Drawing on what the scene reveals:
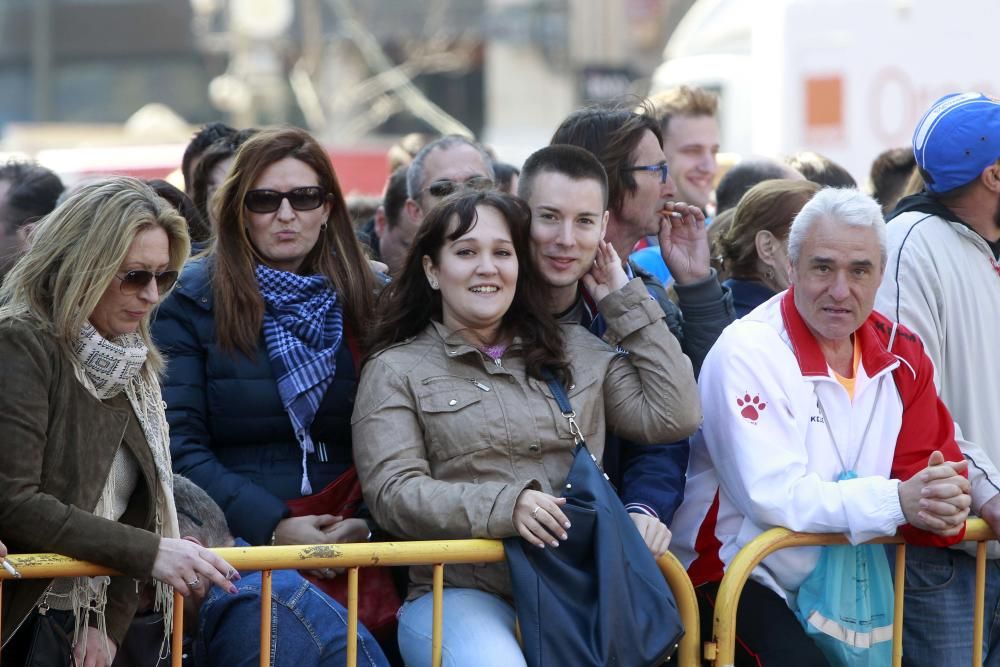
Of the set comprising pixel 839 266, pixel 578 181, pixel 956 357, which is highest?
pixel 578 181

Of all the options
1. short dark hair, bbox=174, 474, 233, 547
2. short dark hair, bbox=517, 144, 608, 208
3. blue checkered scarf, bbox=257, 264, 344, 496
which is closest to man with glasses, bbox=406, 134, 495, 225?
short dark hair, bbox=517, 144, 608, 208

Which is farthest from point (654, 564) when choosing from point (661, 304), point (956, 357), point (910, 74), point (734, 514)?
point (910, 74)

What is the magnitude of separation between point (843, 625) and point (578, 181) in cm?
164

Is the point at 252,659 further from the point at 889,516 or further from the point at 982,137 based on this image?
the point at 982,137

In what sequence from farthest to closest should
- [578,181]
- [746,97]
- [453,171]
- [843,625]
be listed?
[746,97]
[453,171]
[578,181]
[843,625]

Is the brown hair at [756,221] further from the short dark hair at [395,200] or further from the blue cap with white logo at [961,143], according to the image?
the short dark hair at [395,200]

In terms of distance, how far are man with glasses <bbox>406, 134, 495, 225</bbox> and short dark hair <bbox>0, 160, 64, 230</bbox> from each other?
4.82 ft

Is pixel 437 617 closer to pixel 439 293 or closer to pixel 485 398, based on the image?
pixel 485 398

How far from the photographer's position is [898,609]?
4.43 m

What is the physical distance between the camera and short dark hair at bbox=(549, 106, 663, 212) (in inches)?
204

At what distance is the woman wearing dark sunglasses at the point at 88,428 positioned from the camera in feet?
12.2

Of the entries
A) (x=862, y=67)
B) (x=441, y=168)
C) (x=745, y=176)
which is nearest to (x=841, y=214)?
(x=441, y=168)

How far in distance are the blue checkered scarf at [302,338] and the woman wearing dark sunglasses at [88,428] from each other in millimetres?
563

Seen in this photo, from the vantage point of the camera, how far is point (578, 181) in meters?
4.69
